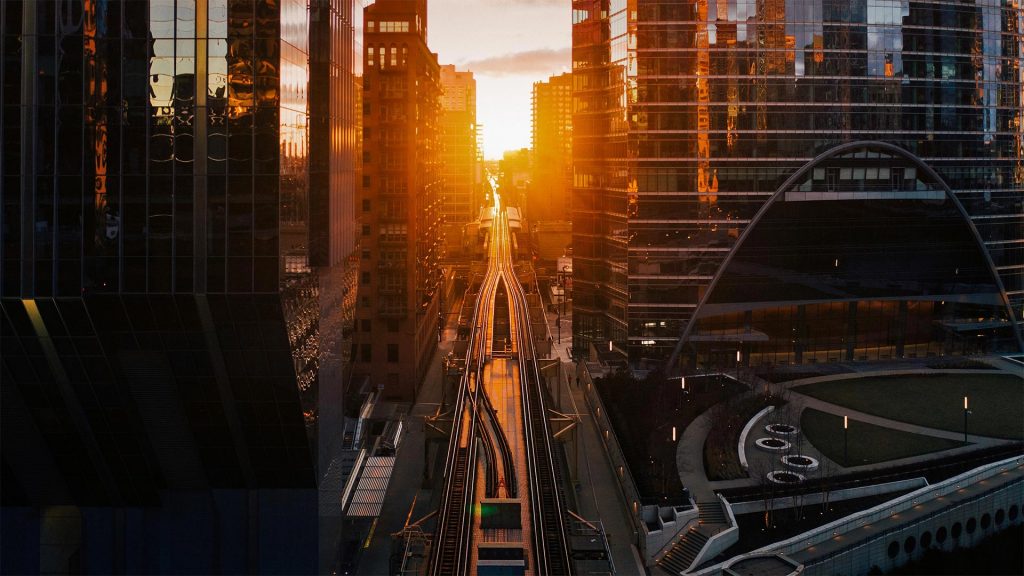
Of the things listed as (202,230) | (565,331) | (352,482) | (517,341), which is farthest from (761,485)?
(565,331)

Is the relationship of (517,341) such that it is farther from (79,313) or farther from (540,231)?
(540,231)

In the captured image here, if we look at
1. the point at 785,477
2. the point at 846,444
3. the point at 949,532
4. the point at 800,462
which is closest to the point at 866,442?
the point at 846,444

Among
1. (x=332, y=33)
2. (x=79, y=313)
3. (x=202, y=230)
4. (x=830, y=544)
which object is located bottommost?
(x=830, y=544)

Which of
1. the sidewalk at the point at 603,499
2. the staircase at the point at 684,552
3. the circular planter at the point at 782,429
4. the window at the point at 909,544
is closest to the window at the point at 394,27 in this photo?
the sidewalk at the point at 603,499

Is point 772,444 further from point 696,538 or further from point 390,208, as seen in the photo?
point 390,208

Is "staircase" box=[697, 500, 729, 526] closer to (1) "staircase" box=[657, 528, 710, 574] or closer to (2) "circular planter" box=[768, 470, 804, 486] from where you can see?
(1) "staircase" box=[657, 528, 710, 574]
